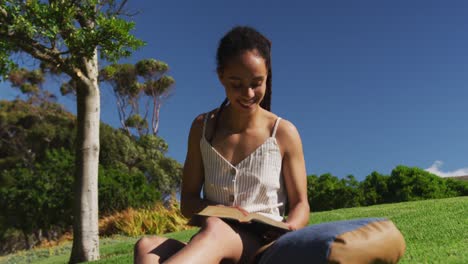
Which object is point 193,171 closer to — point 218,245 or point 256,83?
point 256,83

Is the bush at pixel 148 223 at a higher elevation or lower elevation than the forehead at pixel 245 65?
lower

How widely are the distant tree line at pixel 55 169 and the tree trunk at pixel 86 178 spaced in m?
6.56

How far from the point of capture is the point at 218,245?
1.94 m

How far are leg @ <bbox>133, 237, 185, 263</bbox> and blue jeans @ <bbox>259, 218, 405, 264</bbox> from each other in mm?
385

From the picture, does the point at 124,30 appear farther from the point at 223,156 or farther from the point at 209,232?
the point at 209,232

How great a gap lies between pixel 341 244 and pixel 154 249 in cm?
76

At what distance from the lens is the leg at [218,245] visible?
1.84 meters

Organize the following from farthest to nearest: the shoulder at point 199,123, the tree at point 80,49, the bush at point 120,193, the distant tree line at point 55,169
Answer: the distant tree line at point 55,169 → the bush at point 120,193 → the tree at point 80,49 → the shoulder at point 199,123

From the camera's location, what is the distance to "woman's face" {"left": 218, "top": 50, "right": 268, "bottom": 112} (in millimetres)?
2295

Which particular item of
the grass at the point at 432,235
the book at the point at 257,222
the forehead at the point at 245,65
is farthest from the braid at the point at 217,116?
the grass at the point at 432,235

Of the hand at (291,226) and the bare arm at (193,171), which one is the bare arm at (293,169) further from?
the bare arm at (193,171)

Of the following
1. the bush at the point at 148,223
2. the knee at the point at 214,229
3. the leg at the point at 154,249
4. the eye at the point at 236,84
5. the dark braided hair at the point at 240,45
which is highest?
the dark braided hair at the point at 240,45

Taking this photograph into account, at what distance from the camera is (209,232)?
1.95m

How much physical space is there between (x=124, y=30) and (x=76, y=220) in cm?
294
